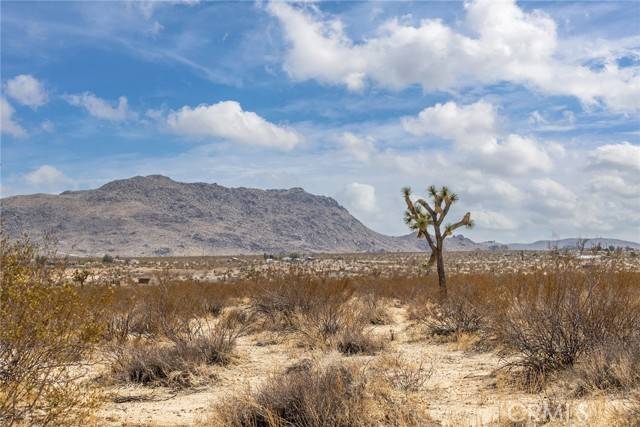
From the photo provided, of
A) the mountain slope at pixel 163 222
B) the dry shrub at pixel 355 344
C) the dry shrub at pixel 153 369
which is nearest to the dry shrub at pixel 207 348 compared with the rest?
the dry shrub at pixel 153 369

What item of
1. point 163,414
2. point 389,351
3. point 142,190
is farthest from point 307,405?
point 142,190

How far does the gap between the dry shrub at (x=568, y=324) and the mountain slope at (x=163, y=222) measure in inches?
4824

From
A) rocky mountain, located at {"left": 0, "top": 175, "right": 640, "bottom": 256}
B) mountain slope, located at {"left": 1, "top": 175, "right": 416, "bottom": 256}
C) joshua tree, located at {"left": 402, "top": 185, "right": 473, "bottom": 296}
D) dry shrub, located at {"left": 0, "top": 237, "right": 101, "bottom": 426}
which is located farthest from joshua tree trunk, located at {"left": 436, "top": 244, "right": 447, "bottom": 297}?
mountain slope, located at {"left": 1, "top": 175, "right": 416, "bottom": 256}

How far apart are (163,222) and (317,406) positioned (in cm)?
15349

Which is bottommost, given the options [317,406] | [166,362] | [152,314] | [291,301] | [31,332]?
[166,362]

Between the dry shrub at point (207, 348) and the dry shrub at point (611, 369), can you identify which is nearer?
the dry shrub at point (611, 369)

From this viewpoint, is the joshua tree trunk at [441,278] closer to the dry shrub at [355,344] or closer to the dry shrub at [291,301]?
the dry shrub at [291,301]

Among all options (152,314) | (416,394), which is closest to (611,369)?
(416,394)

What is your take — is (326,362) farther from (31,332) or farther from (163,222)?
(163,222)

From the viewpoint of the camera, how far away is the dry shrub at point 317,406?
19.6ft

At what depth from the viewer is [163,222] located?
504 feet

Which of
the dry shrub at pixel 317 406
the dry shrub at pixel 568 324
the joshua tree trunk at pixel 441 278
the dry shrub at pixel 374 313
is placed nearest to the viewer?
the dry shrub at pixel 317 406

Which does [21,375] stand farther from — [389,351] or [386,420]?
[389,351]

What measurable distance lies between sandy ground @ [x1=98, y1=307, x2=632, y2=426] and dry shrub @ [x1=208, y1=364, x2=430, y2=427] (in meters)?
0.38
